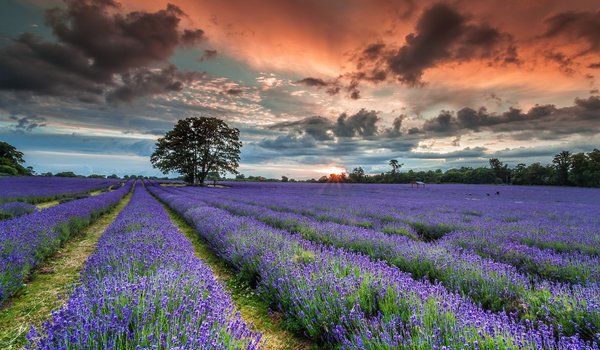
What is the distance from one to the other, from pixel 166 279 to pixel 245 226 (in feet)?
12.6

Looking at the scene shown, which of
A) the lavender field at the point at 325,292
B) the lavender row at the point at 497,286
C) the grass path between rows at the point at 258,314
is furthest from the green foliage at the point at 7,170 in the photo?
the lavender row at the point at 497,286

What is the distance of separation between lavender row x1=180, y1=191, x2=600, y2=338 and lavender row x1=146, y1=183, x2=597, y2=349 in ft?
0.57

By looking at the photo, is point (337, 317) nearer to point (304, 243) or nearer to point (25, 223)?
point (304, 243)

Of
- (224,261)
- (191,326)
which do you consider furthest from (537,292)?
(224,261)

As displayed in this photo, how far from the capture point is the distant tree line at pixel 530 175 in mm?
41531

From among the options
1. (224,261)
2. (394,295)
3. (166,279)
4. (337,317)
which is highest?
(166,279)

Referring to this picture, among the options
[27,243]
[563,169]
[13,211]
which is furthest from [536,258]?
[563,169]

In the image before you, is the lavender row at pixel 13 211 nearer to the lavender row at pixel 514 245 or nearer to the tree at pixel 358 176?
the lavender row at pixel 514 245

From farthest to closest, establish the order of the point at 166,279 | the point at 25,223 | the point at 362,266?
the point at 25,223, the point at 362,266, the point at 166,279

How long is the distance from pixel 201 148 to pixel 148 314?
1447 inches

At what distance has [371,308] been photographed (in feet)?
8.05

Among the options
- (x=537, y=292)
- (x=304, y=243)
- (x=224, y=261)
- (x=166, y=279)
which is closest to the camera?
(x=166, y=279)

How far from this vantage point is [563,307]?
241cm

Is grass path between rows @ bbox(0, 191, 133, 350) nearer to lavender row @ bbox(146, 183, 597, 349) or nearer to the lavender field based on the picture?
the lavender field
